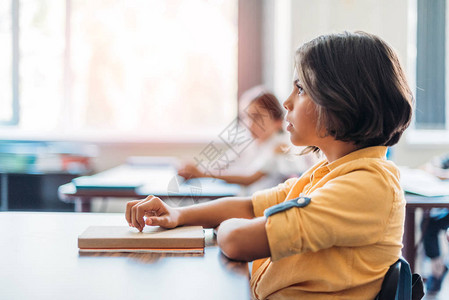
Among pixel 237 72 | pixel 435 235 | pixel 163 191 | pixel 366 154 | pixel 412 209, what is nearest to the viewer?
pixel 366 154

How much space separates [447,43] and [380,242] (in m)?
4.05

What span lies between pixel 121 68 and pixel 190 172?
2.29 metres

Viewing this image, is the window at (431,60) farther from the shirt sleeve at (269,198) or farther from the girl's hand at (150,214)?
the girl's hand at (150,214)

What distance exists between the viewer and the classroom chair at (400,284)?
2.43 feet

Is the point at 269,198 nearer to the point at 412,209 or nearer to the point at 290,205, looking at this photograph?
the point at 290,205

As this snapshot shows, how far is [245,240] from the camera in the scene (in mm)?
751

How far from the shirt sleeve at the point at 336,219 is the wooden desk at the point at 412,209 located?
1.14m

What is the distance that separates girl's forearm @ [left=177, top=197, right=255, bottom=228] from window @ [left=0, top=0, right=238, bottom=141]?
11.1 ft

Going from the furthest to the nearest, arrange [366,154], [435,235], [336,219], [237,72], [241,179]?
[237,72]
[435,235]
[241,179]
[366,154]
[336,219]

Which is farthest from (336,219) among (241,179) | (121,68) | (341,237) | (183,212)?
(121,68)

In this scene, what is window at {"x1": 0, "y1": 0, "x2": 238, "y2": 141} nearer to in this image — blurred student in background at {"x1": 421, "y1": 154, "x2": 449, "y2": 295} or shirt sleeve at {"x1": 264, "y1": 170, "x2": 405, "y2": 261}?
blurred student in background at {"x1": 421, "y1": 154, "x2": 449, "y2": 295}

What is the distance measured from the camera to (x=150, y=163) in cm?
322

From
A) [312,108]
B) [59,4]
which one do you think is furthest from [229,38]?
[312,108]

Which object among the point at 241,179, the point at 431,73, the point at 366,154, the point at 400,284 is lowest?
the point at 241,179
